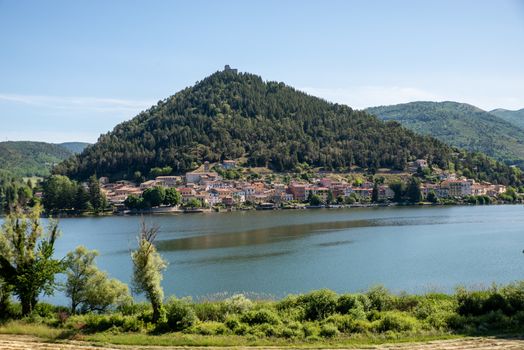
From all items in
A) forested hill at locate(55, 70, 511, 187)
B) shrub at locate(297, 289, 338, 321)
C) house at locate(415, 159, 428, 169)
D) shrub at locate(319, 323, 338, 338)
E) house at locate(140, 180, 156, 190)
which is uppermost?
forested hill at locate(55, 70, 511, 187)

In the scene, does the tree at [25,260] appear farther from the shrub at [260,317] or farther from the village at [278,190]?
the village at [278,190]

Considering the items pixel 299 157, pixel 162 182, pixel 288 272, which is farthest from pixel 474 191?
pixel 288 272

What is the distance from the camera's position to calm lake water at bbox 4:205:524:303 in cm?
2908

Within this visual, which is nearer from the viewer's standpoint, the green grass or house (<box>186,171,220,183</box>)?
the green grass

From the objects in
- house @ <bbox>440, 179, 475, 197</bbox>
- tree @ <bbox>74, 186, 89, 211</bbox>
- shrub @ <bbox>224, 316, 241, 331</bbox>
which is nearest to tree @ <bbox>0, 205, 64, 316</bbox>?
shrub @ <bbox>224, 316, 241, 331</bbox>

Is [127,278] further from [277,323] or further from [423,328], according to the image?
[423,328]

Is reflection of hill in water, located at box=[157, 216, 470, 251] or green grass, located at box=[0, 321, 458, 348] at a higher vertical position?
green grass, located at box=[0, 321, 458, 348]

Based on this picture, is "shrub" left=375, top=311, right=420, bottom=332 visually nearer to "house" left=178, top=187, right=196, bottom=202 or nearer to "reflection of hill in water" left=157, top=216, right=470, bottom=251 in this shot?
"reflection of hill in water" left=157, top=216, right=470, bottom=251

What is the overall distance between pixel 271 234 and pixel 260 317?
3689 cm

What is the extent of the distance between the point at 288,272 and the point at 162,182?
74.6 meters

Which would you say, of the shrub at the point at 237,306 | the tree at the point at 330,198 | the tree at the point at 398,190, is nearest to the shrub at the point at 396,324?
the shrub at the point at 237,306

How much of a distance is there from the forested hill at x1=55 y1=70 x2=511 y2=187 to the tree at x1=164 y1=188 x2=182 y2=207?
2264 cm

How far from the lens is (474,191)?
344 ft

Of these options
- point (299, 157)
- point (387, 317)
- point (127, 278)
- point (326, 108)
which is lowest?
point (127, 278)
